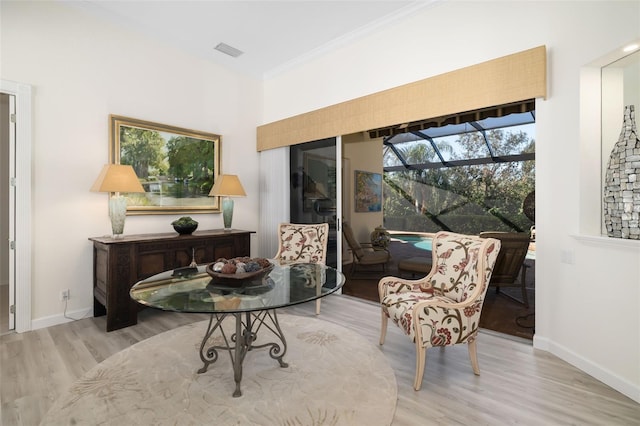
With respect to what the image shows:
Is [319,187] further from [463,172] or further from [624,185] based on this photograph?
[624,185]

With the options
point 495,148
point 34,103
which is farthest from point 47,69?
point 495,148

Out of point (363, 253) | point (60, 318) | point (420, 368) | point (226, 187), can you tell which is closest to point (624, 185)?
point (420, 368)

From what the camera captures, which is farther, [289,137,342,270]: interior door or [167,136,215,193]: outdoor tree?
[289,137,342,270]: interior door

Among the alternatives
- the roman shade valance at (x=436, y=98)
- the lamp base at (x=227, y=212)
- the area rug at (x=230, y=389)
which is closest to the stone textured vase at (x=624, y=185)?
the roman shade valance at (x=436, y=98)

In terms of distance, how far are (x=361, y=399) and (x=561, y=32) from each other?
3.23 metres

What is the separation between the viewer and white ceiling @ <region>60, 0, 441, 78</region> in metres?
3.34

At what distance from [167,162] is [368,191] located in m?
2.70

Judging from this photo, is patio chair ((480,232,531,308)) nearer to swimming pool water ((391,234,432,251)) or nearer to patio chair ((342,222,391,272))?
swimming pool water ((391,234,432,251))

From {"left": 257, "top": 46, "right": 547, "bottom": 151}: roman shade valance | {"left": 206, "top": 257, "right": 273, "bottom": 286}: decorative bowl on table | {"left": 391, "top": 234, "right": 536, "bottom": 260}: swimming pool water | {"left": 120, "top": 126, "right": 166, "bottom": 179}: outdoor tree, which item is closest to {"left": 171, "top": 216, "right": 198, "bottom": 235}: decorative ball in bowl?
{"left": 120, "top": 126, "right": 166, "bottom": 179}: outdoor tree

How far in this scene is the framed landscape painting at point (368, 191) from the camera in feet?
13.7

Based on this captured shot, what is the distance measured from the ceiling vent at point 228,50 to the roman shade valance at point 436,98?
44.6 inches

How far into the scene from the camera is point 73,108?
3299mm

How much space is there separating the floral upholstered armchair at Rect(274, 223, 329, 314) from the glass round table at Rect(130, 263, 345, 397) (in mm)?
1104

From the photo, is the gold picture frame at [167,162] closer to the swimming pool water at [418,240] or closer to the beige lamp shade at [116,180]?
the beige lamp shade at [116,180]
